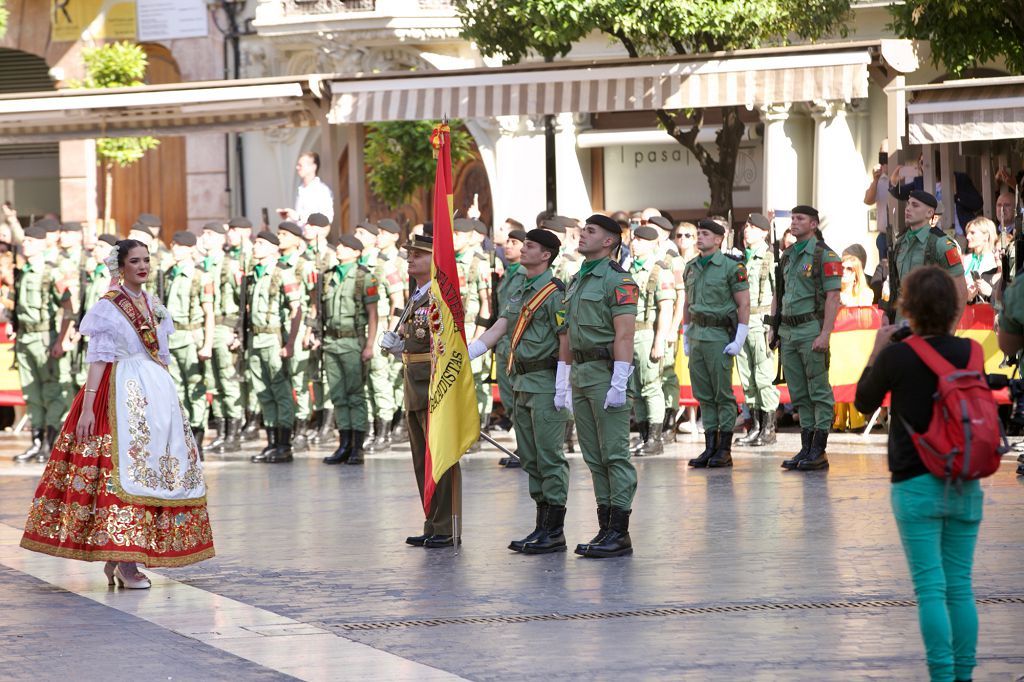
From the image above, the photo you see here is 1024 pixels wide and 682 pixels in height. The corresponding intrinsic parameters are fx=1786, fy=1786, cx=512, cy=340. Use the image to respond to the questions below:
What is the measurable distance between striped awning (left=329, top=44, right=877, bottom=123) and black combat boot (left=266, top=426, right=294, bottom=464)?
3.38 m

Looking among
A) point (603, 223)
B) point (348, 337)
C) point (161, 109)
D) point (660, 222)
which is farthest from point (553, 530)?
point (161, 109)

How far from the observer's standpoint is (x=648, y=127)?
1054 inches

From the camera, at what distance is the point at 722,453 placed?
573 inches

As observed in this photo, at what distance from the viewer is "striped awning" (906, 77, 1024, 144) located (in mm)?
15102

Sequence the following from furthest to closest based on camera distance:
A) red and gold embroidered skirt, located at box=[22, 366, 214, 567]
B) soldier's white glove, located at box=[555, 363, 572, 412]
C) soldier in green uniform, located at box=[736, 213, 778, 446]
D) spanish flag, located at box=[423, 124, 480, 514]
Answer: soldier in green uniform, located at box=[736, 213, 778, 446] → spanish flag, located at box=[423, 124, 480, 514] → soldier's white glove, located at box=[555, 363, 572, 412] → red and gold embroidered skirt, located at box=[22, 366, 214, 567]

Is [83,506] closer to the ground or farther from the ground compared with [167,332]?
closer to the ground

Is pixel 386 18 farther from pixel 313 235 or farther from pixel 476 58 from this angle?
pixel 313 235

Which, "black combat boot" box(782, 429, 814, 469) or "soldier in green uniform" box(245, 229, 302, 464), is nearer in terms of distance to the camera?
"black combat boot" box(782, 429, 814, 469)

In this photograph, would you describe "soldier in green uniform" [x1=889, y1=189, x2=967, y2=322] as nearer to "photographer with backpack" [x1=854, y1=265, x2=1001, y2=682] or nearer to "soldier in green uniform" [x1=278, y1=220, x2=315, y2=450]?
"soldier in green uniform" [x1=278, y1=220, x2=315, y2=450]

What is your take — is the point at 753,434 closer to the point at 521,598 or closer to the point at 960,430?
the point at 521,598

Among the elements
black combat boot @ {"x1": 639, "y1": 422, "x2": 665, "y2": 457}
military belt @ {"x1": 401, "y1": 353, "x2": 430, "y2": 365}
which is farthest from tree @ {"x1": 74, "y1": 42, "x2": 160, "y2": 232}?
military belt @ {"x1": 401, "y1": 353, "x2": 430, "y2": 365}

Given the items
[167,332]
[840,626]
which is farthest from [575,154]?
[840,626]

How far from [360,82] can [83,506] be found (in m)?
9.03

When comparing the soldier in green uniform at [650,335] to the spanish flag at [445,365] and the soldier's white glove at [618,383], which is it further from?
the soldier's white glove at [618,383]
